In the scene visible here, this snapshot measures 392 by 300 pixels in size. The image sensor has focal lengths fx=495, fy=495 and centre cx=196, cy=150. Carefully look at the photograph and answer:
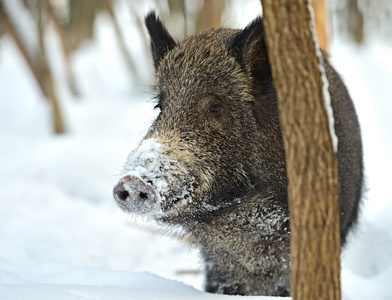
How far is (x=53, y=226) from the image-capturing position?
18.1 ft

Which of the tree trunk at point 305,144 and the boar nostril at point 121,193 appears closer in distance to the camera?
the tree trunk at point 305,144

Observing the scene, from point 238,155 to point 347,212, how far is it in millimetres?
1022

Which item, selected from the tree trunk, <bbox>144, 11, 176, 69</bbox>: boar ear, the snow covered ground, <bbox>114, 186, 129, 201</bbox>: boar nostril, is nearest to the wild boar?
<bbox>144, 11, 176, 69</bbox>: boar ear

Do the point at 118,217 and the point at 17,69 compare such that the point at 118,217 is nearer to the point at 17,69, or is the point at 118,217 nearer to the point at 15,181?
the point at 15,181

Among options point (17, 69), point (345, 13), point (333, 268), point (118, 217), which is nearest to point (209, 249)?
point (333, 268)

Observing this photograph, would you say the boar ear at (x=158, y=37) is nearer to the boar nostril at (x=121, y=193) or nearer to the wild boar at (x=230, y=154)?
the wild boar at (x=230, y=154)

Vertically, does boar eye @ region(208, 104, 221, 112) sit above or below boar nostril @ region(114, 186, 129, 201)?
above

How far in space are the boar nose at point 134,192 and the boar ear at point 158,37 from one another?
1.38 m

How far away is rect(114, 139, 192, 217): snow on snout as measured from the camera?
2.39 meters

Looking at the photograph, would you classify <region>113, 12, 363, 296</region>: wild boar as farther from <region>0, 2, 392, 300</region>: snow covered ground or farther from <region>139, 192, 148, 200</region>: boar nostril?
<region>0, 2, 392, 300</region>: snow covered ground

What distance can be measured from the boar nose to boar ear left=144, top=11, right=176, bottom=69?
1.38 metres

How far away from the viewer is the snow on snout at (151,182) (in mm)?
2391

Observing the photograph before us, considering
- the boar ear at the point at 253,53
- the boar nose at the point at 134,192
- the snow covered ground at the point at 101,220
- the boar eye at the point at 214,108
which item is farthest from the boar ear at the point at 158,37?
the boar nose at the point at 134,192

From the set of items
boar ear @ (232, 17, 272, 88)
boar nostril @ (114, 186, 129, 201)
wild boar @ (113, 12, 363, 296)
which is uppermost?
boar ear @ (232, 17, 272, 88)
